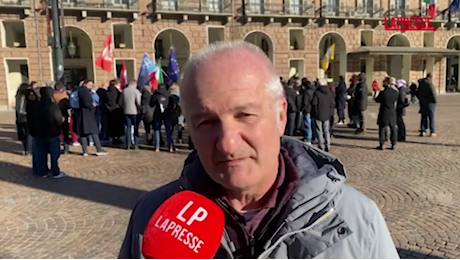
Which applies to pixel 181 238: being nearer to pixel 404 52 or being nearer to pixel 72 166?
pixel 72 166

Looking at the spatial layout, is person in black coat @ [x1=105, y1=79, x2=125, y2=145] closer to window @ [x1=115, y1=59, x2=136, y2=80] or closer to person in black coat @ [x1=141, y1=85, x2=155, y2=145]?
person in black coat @ [x1=141, y1=85, x2=155, y2=145]

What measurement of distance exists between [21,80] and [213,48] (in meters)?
29.5

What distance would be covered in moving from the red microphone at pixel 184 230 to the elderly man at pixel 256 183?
86 millimetres

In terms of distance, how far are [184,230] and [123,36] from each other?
1246 inches

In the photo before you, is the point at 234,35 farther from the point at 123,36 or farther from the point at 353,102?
the point at 353,102

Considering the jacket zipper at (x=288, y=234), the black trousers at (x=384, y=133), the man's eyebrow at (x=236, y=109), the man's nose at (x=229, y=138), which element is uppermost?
the man's eyebrow at (x=236, y=109)

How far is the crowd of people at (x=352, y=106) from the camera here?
912 centimetres

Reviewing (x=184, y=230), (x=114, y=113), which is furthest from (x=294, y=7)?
(x=184, y=230)

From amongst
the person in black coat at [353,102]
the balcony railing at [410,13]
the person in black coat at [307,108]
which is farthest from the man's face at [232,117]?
the balcony railing at [410,13]

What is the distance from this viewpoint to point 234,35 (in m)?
31.2

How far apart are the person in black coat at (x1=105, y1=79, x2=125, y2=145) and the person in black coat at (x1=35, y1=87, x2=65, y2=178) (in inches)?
125

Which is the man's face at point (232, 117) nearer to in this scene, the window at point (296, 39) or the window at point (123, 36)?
the window at point (123, 36)

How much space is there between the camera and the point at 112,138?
11.0 metres

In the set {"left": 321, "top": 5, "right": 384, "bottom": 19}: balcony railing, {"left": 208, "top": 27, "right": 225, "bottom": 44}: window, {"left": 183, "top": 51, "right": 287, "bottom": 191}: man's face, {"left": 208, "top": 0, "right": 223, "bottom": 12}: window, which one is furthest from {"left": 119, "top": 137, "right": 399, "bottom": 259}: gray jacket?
{"left": 321, "top": 5, "right": 384, "bottom": 19}: balcony railing
